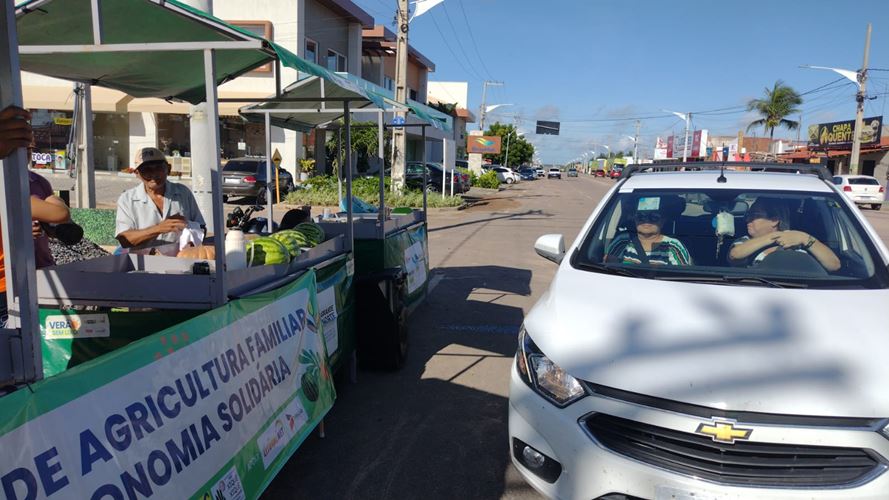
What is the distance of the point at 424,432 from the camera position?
163 inches

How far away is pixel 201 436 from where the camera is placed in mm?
2527

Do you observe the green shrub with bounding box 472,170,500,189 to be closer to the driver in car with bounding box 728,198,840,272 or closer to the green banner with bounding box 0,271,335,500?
the driver in car with bounding box 728,198,840,272

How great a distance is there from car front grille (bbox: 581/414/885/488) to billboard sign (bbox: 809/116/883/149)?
166ft

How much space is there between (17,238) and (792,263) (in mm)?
3807

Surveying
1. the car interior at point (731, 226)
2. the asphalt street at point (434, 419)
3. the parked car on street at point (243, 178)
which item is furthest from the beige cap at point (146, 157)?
the parked car on street at point (243, 178)

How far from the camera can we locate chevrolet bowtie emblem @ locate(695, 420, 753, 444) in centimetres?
240

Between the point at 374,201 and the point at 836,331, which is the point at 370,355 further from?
the point at 374,201

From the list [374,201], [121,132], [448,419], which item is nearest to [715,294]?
[448,419]

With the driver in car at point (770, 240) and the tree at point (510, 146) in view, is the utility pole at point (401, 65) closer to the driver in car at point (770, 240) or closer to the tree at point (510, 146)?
the driver in car at point (770, 240)

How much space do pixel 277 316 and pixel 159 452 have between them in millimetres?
1227

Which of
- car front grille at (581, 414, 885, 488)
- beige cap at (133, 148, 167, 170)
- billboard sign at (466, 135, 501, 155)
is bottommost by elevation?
car front grille at (581, 414, 885, 488)

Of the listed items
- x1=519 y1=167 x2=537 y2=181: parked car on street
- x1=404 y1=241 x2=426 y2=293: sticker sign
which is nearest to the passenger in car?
x1=404 y1=241 x2=426 y2=293: sticker sign

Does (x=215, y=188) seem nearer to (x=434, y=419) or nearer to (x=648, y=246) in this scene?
(x=434, y=419)

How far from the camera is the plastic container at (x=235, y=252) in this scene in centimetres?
348
